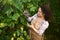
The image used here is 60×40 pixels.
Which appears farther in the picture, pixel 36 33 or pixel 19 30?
pixel 36 33

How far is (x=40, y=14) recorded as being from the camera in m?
3.35

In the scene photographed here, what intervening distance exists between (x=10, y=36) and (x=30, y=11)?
49 centimetres

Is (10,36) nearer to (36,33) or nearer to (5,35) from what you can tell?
(5,35)

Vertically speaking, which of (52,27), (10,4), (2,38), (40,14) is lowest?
(52,27)

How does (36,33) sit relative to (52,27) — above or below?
above

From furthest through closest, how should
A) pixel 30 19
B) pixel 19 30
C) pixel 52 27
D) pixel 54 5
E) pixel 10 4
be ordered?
pixel 52 27 < pixel 54 5 < pixel 30 19 < pixel 19 30 < pixel 10 4

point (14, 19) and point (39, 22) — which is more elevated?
point (14, 19)

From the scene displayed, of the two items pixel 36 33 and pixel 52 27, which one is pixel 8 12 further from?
pixel 52 27

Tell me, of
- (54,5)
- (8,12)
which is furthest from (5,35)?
(54,5)

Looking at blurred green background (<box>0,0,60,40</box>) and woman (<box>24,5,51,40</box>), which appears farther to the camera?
woman (<box>24,5,51,40</box>)

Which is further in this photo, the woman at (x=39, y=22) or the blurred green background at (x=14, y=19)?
the woman at (x=39, y=22)

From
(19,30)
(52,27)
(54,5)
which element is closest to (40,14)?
(19,30)

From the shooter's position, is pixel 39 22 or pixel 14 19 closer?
pixel 14 19

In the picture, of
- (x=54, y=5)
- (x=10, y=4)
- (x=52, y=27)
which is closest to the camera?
(x=10, y=4)
